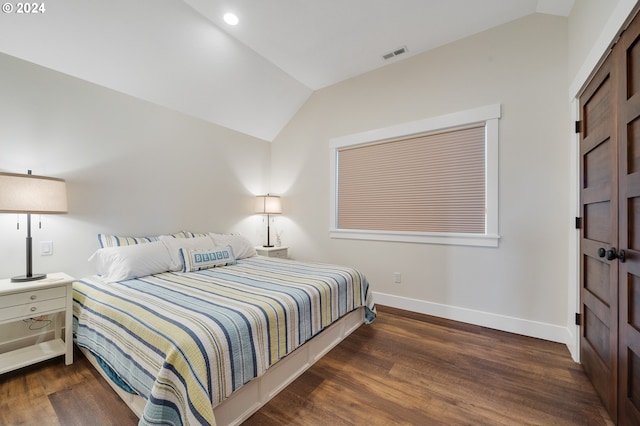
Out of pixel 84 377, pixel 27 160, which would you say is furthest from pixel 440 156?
pixel 27 160

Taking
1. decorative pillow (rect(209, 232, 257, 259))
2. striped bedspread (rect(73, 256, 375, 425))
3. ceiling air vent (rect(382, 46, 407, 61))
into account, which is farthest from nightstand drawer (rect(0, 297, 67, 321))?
ceiling air vent (rect(382, 46, 407, 61))

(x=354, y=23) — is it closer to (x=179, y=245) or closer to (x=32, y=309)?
(x=179, y=245)

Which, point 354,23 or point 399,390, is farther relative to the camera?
Answer: point 354,23

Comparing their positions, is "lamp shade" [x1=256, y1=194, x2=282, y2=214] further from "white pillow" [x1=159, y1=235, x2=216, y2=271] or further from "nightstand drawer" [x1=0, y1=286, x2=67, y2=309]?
"nightstand drawer" [x1=0, y1=286, x2=67, y2=309]

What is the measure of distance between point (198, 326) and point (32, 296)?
1.50m

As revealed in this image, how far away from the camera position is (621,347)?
1.39 metres

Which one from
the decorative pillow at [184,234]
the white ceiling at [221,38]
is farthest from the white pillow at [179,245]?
the white ceiling at [221,38]

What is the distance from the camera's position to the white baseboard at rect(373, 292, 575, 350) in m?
2.44

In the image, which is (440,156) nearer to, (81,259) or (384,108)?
(384,108)

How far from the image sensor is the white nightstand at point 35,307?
180 centimetres

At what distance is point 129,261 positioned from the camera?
233cm

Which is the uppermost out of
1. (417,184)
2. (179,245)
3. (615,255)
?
(417,184)

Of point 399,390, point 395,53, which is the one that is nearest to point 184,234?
point 399,390

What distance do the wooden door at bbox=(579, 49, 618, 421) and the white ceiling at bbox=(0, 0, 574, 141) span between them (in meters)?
1.23
